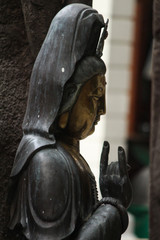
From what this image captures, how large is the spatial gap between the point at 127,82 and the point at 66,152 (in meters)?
5.14

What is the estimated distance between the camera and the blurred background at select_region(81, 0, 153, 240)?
7598 millimetres

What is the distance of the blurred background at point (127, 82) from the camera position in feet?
24.9

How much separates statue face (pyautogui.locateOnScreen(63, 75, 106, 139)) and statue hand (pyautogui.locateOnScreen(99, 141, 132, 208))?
0.28 ft

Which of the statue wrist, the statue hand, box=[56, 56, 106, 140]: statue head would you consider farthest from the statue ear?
the statue wrist

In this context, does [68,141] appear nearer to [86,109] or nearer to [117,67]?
[86,109]

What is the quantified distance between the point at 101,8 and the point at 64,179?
15.9ft

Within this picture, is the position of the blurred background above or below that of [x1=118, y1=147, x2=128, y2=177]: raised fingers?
below

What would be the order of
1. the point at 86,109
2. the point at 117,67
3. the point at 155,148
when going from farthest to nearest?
1. the point at 117,67
2. the point at 155,148
3. the point at 86,109

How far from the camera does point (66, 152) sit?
2893 millimetres

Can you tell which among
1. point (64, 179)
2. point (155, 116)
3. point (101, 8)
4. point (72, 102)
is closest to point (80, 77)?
point (72, 102)

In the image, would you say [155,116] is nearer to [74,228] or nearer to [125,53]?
[74,228]

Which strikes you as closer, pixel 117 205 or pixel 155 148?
pixel 117 205

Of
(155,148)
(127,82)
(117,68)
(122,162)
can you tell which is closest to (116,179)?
(122,162)

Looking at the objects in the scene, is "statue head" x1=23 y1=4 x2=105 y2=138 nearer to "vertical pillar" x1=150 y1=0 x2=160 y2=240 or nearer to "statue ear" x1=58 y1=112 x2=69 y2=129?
"statue ear" x1=58 y1=112 x2=69 y2=129
